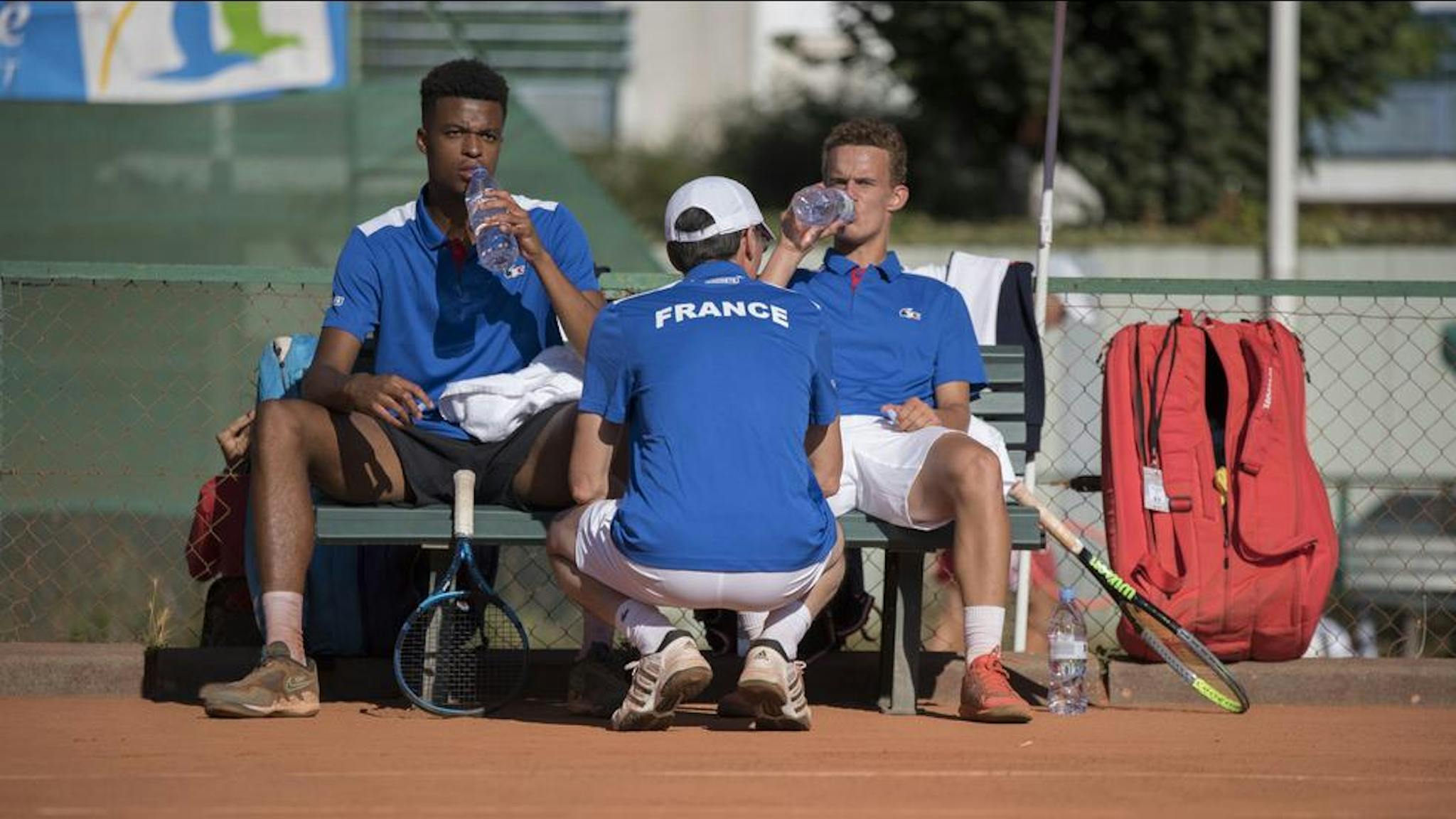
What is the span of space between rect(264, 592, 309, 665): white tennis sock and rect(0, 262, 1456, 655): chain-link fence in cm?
96

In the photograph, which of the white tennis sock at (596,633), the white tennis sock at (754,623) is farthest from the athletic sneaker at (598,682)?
the white tennis sock at (754,623)

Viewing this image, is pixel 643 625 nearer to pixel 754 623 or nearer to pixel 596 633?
pixel 754 623

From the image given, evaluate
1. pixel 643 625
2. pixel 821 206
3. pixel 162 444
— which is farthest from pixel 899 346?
pixel 162 444

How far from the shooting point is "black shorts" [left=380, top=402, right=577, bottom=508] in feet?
21.2

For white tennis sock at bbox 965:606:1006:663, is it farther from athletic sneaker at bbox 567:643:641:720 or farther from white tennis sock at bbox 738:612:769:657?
athletic sneaker at bbox 567:643:641:720

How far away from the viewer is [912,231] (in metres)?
20.4

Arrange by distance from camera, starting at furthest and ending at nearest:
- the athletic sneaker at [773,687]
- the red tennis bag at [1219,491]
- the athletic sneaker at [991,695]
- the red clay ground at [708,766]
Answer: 1. the red tennis bag at [1219,491]
2. the athletic sneaker at [991,695]
3. the athletic sneaker at [773,687]
4. the red clay ground at [708,766]

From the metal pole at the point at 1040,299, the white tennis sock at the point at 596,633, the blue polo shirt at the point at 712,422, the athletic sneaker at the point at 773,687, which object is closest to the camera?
the blue polo shirt at the point at 712,422

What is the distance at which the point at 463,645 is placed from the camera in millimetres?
6371

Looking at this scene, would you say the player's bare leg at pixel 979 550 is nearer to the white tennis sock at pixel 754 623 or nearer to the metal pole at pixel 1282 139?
the white tennis sock at pixel 754 623

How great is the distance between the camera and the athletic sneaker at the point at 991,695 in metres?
6.32

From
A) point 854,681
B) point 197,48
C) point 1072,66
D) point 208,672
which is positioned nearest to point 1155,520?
point 854,681

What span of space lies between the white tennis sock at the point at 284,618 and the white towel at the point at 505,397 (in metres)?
0.70

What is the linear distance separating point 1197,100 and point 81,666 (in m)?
16.8
